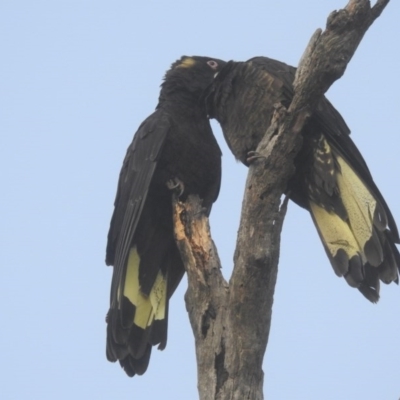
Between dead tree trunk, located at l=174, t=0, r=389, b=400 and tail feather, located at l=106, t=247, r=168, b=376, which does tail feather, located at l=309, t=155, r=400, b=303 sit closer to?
dead tree trunk, located at l=174, t=0, r=389, b=400

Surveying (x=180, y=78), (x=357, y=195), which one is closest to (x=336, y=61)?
(x=357, y=195)

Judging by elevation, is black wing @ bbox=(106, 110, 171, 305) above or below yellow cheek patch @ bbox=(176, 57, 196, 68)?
below

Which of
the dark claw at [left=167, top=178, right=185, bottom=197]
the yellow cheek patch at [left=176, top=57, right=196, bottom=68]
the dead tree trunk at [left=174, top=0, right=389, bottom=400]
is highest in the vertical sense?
the yellow cheek patch at [left=176, top=57, right=196, bottom=68]

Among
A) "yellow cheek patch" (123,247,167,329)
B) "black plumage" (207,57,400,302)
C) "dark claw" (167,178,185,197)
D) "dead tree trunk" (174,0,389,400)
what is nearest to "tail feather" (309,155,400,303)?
"black plumage" (207,57,400,302)

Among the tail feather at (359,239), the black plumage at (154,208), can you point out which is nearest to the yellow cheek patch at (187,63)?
the black plumage at (154,208)

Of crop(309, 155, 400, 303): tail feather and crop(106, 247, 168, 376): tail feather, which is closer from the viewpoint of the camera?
crop(309, 155, 400, 303): tail feather

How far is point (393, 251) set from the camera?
15.3 ft

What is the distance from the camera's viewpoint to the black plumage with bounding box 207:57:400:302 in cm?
467

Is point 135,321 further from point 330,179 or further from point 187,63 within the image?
point 187,63

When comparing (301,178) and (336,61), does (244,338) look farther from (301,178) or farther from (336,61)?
(336,61)

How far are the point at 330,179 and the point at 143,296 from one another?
1.69m

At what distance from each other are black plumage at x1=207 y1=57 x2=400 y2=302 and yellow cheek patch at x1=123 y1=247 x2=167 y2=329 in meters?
1.17

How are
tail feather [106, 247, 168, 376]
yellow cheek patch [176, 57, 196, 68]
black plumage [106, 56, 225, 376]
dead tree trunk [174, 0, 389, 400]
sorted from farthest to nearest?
1. yellow cheek patch [176, 57, 196, 68]
2. black plumage [106, 56, 225, 376]
3. tail feather [106, 247, 168, 376]
4. dead tree trunk [174, 0, 389, 400]

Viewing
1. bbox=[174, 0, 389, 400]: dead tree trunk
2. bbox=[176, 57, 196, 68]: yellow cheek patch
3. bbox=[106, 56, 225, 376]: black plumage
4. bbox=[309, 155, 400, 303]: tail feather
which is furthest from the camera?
bbox=[176, 57, 196, 68]: yellow cheek patch
